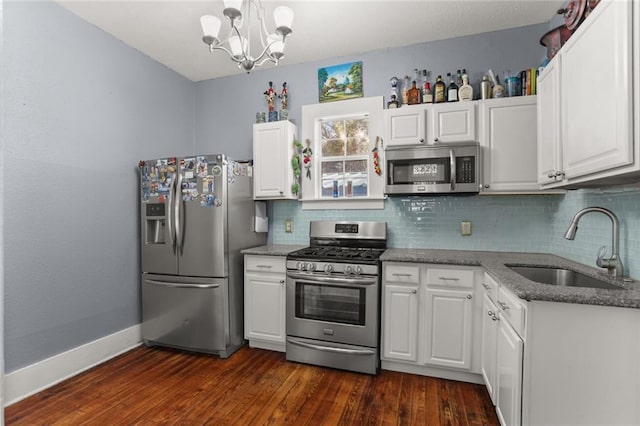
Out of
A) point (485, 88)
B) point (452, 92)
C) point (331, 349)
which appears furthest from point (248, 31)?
point (331, 349)

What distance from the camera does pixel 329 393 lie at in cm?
229

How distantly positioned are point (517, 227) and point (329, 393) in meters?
2.09

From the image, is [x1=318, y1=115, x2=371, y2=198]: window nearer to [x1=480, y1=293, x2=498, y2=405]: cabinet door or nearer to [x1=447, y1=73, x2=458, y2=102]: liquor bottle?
[x1=447, y1=73, x2=458, y2=102]: liquor bottle

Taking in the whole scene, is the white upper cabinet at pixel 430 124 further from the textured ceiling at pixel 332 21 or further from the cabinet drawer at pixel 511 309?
the cabinet drawer at pixel 511 309

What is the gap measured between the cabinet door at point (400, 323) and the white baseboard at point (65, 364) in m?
2.34

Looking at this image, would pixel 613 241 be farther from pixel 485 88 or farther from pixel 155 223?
pixel 155 223

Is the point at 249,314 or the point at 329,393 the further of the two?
the point at 249,314

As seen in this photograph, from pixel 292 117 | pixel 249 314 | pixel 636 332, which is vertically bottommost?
pixel 249 314

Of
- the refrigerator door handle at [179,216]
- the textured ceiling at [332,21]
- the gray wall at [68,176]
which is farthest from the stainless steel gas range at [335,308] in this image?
the textured ceiling at [332,21]

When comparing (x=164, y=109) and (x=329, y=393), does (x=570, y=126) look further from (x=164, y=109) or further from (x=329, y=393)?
(x=164, y=109)

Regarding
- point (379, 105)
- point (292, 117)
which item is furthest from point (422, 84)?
point (292, 117)

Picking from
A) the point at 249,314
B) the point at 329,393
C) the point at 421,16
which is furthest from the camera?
the point at 249,314

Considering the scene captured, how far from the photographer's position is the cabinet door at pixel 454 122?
266cm

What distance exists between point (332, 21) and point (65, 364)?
3468mm
